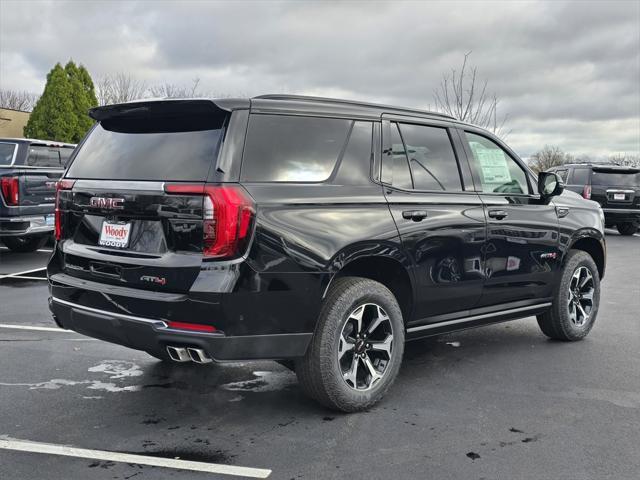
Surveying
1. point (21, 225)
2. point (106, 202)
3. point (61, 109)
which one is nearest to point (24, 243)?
point (21, 225)

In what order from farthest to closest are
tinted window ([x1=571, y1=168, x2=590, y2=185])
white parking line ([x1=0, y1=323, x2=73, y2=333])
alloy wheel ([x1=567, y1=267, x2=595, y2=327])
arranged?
tinted window ([x1=571, y1=168, x2=590, y2=185])
white parking line ([x1=0, y1=323, x2=73, y2=333])
alloy wheel ([x1=567, y1=267, x2=595, y2=327])

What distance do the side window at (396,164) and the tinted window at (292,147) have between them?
369 mm

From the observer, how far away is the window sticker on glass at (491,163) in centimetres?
503

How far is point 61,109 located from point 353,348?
87.3 feet

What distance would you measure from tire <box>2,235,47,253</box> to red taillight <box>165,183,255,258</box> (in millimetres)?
8715

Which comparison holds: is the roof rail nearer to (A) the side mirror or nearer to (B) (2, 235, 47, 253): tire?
(A) the side mirror

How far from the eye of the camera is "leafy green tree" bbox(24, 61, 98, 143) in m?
27.3

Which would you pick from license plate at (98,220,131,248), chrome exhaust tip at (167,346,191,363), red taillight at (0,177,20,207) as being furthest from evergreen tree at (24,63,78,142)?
chrome exhaust tip at (167,346,191,363)

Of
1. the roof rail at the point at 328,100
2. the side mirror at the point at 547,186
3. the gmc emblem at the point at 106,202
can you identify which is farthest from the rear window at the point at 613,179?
the gmc emblem at the point at 106,202

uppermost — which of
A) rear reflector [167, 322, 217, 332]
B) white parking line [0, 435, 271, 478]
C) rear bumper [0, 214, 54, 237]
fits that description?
rear bumper [0, 214, 54, 237]

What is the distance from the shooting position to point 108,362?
4.98 m

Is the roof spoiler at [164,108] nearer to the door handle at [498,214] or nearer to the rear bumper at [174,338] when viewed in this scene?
the rear bumper at [174,338]

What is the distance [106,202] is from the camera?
3756mm

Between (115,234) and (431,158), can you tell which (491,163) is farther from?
(115,234)
